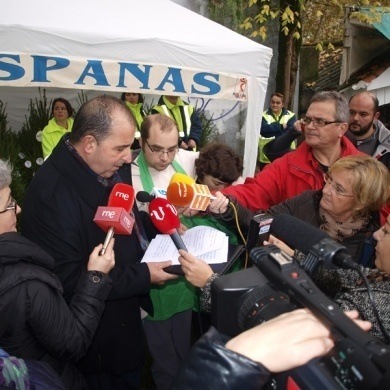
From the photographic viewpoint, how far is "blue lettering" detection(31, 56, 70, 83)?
3.06 m

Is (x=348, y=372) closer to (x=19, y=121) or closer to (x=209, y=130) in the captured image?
(x=209, y=130)

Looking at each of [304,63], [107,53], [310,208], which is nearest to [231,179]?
[310,208]

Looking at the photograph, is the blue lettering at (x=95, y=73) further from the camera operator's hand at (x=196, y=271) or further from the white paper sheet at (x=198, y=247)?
the camera operator's hand at (x=196, y=271)

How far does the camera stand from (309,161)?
271cm

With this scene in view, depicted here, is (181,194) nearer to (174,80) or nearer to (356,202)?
(356,202)

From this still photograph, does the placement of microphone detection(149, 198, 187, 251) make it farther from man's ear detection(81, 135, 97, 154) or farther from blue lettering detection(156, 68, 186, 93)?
blue lettering detection(156, 68, 186, 93)

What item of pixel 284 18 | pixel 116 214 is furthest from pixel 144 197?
pixel 284 18

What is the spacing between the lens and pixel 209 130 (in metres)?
5.81

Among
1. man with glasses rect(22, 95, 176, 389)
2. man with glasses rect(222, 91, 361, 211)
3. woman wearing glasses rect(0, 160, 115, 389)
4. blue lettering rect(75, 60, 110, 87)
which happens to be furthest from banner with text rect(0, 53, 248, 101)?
woman wearing glasses rect(0, 160, 115, 389)

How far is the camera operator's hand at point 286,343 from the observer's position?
746 millimetres

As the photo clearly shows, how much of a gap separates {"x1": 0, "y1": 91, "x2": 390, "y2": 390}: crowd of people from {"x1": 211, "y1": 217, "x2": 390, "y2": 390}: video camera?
0.03 m

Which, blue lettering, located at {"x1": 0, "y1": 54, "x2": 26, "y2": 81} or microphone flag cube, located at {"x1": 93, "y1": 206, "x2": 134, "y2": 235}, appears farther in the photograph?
blue lettering, located at {"x1": 0, "y1": 54, "x2": 26, "y2": 81}

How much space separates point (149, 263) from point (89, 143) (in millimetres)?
606

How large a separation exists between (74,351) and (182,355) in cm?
115
